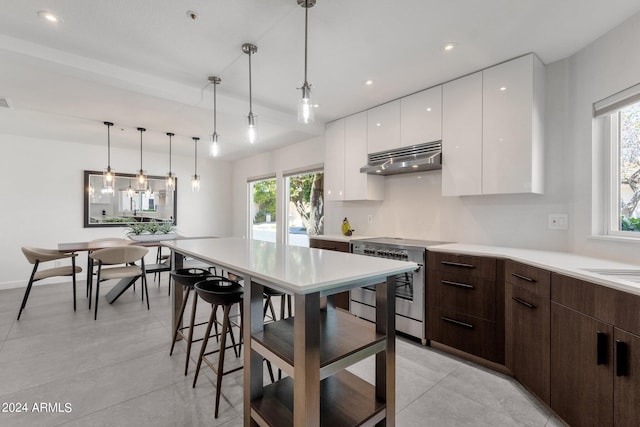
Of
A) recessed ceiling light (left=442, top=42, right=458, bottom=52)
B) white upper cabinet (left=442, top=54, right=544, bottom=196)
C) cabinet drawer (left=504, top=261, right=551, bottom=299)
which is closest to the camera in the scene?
cabinet drawer (left=504, top=261, right=551, bottom=299)

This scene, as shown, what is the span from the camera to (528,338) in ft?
6.32

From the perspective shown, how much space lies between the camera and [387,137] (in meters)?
3.32

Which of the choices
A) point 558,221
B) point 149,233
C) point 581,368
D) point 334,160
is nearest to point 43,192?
point 149,233

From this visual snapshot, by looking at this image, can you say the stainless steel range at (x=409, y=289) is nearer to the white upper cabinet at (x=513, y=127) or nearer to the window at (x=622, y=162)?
the white upper cabinet at (x=513, y=127)

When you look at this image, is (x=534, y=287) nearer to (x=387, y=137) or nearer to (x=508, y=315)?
(x=508, y=315)

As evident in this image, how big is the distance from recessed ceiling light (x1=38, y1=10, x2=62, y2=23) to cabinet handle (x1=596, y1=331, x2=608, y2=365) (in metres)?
3.64

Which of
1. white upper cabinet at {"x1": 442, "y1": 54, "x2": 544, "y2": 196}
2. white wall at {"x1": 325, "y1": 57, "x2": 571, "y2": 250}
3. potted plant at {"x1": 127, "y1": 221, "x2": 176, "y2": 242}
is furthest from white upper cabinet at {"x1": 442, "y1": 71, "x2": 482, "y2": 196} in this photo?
potted plant at {"x1": 127, "y1": 221, "x2": 176, "y2": 242}

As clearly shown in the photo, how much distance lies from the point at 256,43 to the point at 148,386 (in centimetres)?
262

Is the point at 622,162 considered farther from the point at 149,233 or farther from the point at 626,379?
the point at 149,233

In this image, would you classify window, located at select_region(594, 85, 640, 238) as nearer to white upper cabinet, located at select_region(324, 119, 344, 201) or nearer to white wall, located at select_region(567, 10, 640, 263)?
white wall, located at select_region(567, 10, 640, 263)

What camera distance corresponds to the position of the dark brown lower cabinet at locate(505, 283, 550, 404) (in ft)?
5.85

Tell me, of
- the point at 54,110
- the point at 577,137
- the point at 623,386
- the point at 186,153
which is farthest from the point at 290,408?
the point at 186,153

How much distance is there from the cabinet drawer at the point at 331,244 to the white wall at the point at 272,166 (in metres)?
1.38

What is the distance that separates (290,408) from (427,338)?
5.62 ft
